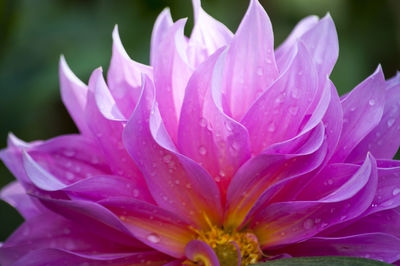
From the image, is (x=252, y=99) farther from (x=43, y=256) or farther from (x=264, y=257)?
(x=43, y=256)

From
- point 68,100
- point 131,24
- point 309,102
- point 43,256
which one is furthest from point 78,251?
point 131,24

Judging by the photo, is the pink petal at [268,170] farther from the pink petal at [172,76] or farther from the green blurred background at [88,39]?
the green blurred background at [88,39]

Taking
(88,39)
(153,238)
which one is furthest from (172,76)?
(88,39)

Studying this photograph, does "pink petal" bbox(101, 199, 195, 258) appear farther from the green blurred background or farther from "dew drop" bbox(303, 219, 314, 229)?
the green blurred background

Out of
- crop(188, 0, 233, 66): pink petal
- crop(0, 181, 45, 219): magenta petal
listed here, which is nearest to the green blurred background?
crop(0, 181, 45, 219): magenta petal

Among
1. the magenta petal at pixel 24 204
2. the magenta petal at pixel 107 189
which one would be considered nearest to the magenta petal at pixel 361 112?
the magenta petal at pixel 107 189

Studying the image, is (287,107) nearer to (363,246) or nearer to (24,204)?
(363,246)
